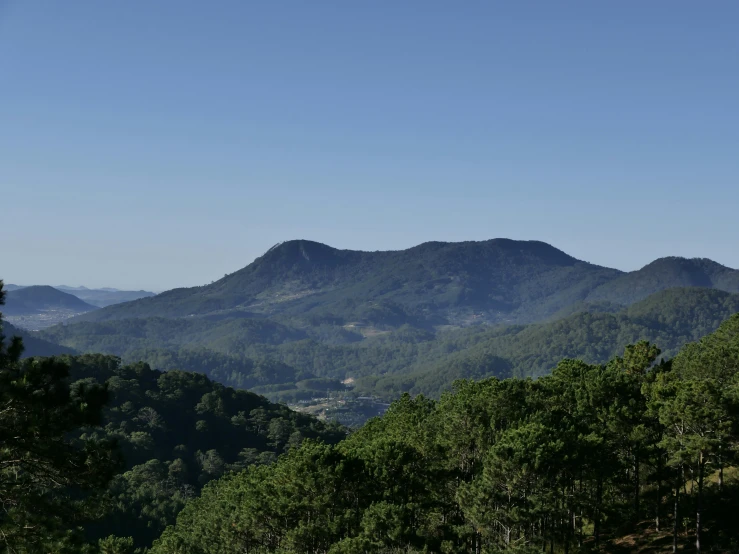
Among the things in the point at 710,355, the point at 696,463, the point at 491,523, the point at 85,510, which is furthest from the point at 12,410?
the point at 710,355

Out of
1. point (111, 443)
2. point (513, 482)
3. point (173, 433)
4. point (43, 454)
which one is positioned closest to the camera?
point (43, 454)

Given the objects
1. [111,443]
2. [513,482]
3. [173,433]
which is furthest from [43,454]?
[173,433]

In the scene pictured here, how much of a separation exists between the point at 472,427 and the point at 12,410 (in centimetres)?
3692

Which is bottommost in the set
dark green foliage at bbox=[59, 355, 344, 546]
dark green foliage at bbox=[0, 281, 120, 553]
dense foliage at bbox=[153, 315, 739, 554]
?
dark green foliage at bbox=[59, 355, 344, 546]

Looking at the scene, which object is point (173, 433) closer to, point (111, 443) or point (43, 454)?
point (111, 443)

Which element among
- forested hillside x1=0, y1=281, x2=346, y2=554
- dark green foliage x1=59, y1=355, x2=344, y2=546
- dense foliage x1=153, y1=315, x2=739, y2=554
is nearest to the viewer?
forested hillside x1=0, y1=281, x2=346, y2=554

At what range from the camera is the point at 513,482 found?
39469 mm

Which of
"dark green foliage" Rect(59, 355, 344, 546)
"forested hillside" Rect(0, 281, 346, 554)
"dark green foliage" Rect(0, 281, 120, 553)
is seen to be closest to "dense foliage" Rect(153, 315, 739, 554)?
"forested hillside" Rect(0, 281, 346, 554)

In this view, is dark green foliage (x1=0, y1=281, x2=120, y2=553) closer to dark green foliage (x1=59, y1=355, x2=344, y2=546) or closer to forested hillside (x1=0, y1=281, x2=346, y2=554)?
forested hillside (x1=0, y1=281, x2=346, y2=554)

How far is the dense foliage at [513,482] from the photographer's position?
39.1 meters

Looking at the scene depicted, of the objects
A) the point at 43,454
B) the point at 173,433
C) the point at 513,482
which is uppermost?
the point at 43,454

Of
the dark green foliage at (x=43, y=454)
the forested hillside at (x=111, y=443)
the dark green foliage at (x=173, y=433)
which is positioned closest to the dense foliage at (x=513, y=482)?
the forested hillside at (x=111, y=443)

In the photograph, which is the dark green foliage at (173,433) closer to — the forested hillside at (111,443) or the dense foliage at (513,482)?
the forested hillside at (111,443)

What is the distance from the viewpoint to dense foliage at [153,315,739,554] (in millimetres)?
39125
